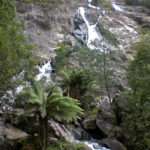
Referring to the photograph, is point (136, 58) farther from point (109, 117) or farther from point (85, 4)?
point (85, 4)

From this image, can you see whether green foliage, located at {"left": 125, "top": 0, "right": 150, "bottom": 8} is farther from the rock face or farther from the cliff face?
the rock face

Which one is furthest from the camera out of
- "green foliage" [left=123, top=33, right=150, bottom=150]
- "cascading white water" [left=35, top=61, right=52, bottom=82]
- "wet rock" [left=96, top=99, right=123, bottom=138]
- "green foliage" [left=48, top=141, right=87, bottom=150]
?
"cascading white water" [left=35, top=61, right=52, bottom=82]

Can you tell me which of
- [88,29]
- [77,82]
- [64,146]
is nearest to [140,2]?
[88,29]

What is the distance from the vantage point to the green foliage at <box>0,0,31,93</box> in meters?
12.9

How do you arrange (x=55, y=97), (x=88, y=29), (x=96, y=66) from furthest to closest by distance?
(x=88, y=29) < (x=96, y=66) < (x=55, y=97)

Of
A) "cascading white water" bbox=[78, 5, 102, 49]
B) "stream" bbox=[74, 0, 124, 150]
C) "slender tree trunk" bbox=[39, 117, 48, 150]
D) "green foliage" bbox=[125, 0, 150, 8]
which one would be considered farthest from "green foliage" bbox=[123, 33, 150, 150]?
"green foliage" bbox=[125, 0, 150, 8]

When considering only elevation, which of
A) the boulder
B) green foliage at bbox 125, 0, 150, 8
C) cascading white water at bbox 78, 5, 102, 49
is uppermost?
green foliage at bbox 125, 0, 150, 8

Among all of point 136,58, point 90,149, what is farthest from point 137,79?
point 90,149

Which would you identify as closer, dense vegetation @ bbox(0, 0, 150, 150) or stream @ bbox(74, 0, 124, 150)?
dense vegetation @ bbox(0, 0, 150, 150)

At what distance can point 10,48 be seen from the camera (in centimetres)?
1313

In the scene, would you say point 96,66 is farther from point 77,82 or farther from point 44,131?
point 44,131

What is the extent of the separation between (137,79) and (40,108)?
520cm

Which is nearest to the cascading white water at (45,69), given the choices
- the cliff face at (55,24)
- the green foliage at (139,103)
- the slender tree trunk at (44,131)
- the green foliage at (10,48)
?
the cliff face at (55,24)

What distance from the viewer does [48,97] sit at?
1350 centimetres
